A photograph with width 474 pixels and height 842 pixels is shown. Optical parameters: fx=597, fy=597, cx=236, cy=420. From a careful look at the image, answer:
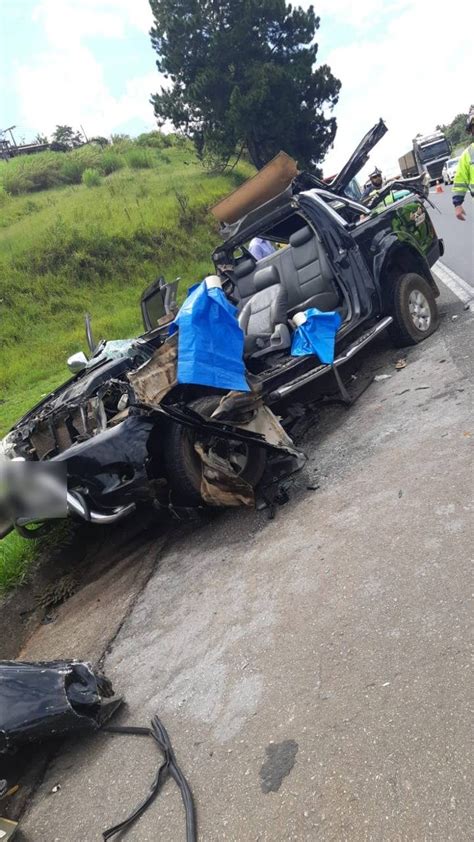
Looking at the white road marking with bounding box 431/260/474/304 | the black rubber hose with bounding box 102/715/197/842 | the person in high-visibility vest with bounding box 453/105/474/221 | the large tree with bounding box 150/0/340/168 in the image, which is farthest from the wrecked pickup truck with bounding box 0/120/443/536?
the large tree with bounding box 150/0/340/168

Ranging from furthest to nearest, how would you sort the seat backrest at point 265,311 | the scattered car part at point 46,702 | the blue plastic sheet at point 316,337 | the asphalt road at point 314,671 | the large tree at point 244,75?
the large tree at point 244,75 < the seat backrest at point 265,311 < the blue plastic sheet at point 316,337 < the scattered car part at point 46,702 < the asphalt road at point 314,671

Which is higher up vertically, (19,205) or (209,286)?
(19,205)

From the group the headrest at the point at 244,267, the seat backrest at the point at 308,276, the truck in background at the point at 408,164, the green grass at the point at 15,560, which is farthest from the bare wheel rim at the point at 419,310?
the truck in background at the point at 408,164

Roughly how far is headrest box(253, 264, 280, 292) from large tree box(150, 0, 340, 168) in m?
20.0

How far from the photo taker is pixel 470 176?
7.05 meters

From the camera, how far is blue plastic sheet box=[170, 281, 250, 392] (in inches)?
154

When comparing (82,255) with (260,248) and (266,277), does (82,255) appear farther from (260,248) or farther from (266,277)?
(266,277)

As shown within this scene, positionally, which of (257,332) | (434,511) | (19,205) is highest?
(19,205)

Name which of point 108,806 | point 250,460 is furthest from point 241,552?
point 108,806

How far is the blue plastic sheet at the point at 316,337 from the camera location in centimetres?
486

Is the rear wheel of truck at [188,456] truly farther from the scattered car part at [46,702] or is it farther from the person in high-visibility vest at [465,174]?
the person in high-visibility vest at [465,174]

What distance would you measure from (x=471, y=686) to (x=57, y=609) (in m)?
3.06

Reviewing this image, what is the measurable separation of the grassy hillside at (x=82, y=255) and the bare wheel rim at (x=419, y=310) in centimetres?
666

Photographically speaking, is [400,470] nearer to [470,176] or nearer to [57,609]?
[57,609]
